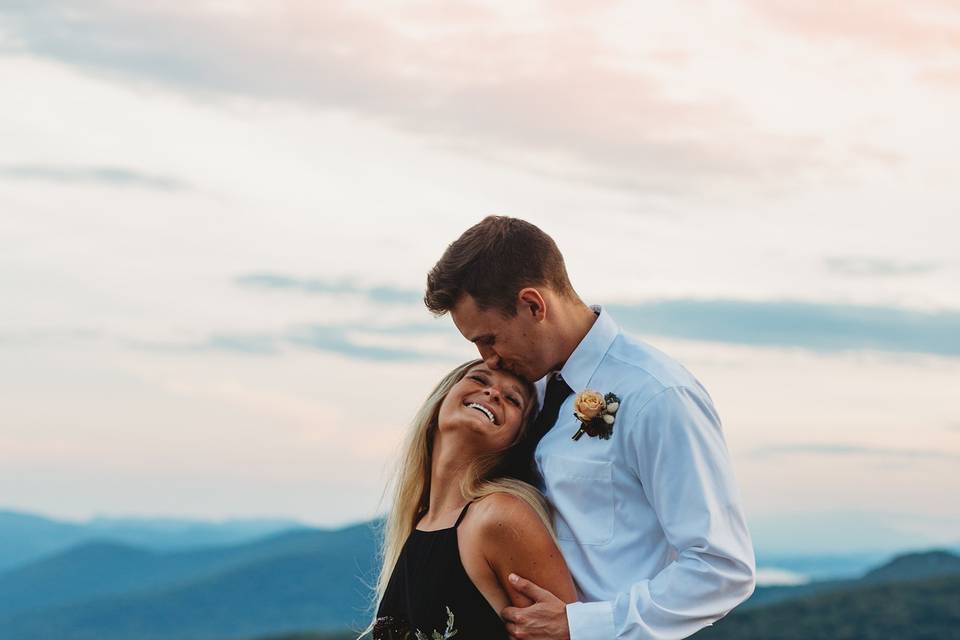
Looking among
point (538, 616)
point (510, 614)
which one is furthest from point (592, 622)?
point (510, 614)

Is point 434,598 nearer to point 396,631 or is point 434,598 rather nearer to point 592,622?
point 396,631

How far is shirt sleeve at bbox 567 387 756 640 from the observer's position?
286 inches

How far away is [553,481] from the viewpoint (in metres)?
7.88

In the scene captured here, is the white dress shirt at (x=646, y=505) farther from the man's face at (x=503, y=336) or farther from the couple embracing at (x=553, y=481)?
the man's face at (x=503, y=336)

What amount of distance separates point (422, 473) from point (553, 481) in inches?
45.0

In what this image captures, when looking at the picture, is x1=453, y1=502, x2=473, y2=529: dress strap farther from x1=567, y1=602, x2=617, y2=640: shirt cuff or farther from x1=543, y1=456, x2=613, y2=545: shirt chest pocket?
x1=567, y1=602, x2=617, y2=640: shirt cuff

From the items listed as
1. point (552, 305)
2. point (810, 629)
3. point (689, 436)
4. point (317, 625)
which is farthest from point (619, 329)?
point (317, 625)

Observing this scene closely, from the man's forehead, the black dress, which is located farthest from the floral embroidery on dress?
the man's forehead

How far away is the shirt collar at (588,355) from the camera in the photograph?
802 cm

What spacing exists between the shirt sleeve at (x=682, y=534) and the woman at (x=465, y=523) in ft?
1.50

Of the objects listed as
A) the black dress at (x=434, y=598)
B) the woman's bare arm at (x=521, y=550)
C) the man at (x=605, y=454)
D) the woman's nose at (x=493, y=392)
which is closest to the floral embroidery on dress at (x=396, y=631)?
the black dress at (x=434, y=598)

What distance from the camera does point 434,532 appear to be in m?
8.28

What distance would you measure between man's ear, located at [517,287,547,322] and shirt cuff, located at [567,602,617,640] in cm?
161

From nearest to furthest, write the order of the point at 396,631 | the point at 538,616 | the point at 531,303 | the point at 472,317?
1. the point at 538,616
2. the point at 531,303
3. the point at 472,317
4. the point at 396,631
